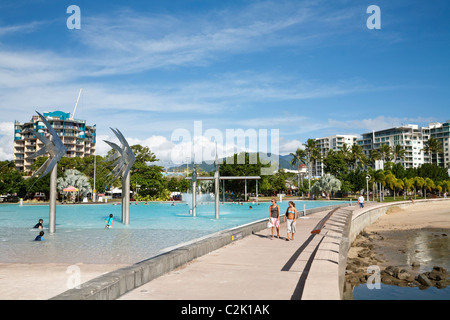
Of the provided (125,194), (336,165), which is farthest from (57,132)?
(125,194)

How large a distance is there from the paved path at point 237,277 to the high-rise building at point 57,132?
410 ft

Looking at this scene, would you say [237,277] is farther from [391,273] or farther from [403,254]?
[403,254]

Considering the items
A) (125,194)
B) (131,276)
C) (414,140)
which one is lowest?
(131,276)

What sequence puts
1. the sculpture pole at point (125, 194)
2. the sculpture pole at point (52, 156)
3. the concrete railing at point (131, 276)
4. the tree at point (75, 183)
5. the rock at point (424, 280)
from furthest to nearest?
the tree at point (75, 183) < the sculpture pole at point (125, 194) < the sculpture pole at point (52, 156) < the rock at point (424, 280) < the concrete railing at point (131, 276)

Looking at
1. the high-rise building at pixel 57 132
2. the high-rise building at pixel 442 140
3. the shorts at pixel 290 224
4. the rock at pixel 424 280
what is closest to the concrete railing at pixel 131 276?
the shorts at pixel 290 224

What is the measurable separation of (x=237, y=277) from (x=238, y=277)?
2cm

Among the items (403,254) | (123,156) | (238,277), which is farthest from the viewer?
(123,156)

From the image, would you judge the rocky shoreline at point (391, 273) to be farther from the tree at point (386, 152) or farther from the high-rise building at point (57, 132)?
the high-rise building at point (57, 132)

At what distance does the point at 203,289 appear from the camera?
7504 millimetres

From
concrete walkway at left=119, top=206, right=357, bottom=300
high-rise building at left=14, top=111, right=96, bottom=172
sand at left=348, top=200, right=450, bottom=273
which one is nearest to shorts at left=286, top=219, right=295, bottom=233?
concrete walkway at left=119, top=206, right=357, bottom=300

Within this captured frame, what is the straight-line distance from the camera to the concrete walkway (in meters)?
7.13

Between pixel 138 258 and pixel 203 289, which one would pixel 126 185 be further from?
pixel 203 289

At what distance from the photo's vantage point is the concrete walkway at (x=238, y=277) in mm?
7129

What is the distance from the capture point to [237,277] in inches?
338
